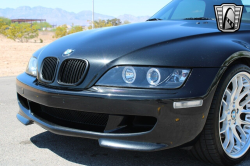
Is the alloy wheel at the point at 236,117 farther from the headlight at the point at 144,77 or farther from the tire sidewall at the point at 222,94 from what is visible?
the headlight at the point at 144,77

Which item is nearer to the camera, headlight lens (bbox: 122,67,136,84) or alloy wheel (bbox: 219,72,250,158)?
headlight lens (bbox: 122,67,136,84)

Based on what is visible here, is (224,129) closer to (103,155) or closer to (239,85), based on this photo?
(239,85)

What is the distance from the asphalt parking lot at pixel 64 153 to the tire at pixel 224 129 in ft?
0.50

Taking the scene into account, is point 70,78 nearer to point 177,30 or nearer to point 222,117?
point 177,30

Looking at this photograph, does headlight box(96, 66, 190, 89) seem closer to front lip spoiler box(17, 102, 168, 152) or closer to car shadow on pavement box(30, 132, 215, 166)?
front lip spoiler box(17, 102, 168, 152)

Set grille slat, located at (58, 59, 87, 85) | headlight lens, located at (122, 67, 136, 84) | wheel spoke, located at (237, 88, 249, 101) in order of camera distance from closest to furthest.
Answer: headlight lens, located at (122, 67, 136, 84), grille slat, located at (58, 59, 87, 85), wheel spoke, located at (237, 88, 249, 101)

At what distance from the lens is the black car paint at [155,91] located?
2.18 meters

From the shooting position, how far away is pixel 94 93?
2.26 metres

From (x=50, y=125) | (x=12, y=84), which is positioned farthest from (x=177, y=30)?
(x=12, y=84)

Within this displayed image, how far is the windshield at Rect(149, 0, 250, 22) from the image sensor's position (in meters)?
3.58

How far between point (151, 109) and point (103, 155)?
0.85 meters

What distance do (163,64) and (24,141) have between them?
1.76 m

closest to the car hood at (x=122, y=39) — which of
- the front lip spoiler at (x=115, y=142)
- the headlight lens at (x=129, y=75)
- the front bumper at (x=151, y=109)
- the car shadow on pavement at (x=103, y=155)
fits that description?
the headlight lens at (x=129, y=75)

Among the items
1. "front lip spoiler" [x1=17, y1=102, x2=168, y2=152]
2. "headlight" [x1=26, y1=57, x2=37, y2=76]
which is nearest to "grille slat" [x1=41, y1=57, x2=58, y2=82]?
"headlight" [x1=26, y1=57, x2=37, y2=76]
